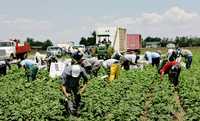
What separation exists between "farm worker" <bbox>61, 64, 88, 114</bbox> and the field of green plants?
31cm

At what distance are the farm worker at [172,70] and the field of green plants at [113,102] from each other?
0.84 ft

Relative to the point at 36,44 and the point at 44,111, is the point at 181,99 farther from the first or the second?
the point at 36,44

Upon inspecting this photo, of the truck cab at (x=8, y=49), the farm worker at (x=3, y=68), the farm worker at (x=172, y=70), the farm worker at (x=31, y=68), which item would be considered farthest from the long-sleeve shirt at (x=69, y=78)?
the truck cab at (x=8, y=49)

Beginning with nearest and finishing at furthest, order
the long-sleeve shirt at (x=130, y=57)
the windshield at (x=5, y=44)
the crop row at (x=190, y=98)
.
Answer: the crop row at (x=190, y=98)
the long-sleeve shirt at (x=130, y=57)
the windshield at (x=5, y=44)

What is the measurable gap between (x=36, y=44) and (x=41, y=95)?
84.1 metres

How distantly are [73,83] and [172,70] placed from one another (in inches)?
218

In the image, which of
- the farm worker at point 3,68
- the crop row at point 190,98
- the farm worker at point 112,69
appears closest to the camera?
the crop row at point 190,98

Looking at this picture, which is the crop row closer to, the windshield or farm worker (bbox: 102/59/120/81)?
farm worker (bbox: 102/59/120/81)

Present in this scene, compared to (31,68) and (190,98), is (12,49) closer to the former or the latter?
(31,68)

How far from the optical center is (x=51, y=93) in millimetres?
14695

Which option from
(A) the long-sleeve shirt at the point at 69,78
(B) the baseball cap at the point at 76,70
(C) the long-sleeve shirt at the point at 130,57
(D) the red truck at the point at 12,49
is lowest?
(D) the red truck at the point at 12,49

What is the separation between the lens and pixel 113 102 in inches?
519

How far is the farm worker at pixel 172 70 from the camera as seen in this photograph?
15375 mm

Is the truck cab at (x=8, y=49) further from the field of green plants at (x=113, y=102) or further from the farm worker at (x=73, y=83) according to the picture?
the farm worker at (x=73, y=83)
